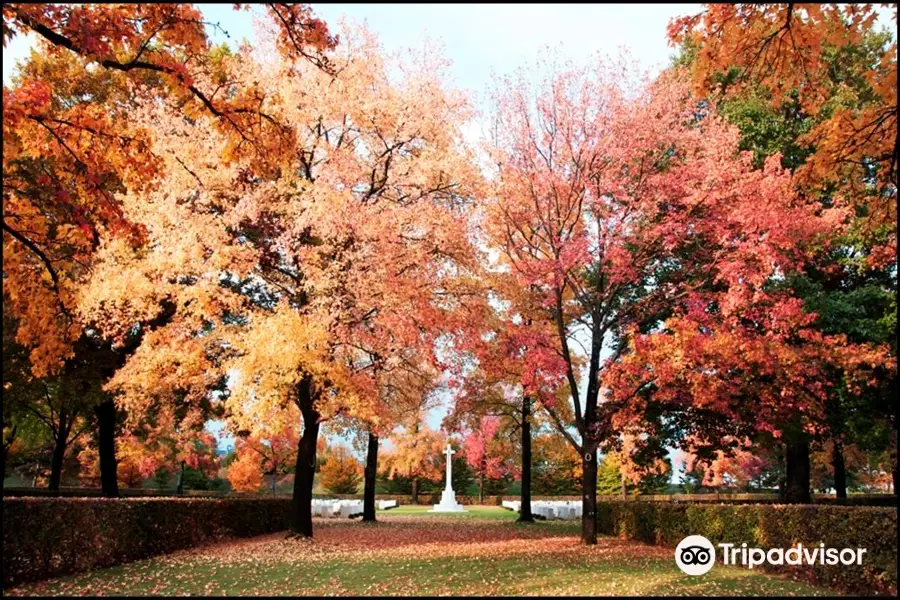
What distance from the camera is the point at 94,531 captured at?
12.1 metres

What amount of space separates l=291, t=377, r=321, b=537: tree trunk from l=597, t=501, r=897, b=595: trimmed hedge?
29.4ft

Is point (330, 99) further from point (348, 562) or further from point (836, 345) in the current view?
point (836, 345)

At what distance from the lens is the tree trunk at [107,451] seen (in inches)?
832

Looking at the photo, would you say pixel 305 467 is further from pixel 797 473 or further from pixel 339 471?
pixel 339 471

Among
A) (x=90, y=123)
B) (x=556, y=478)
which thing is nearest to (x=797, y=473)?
(x=90, y=123)

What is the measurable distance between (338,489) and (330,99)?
44.2 metres

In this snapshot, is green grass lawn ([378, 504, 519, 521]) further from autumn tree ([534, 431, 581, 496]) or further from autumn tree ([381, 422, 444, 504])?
autumn tree ([534, 431, 581, 496])

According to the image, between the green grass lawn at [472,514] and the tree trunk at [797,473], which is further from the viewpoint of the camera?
the green grass lawn at [472,514]

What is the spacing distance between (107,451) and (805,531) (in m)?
20.5

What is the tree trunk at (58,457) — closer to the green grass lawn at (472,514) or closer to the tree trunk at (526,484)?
the green grass lawn at (472,514)

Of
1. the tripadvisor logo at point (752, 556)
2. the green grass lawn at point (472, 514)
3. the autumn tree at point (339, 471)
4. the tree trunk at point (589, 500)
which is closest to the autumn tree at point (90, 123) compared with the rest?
the tripadvisor logo at point (752, 556)

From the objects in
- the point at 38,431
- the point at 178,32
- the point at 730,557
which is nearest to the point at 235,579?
the point at 178,32

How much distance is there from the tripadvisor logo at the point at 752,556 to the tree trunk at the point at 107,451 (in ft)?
56.7

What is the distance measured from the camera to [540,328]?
63.5 feet
